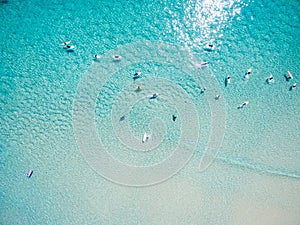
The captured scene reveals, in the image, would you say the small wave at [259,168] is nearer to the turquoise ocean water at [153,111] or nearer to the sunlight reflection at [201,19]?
the turquoise ocean water at [153,111]

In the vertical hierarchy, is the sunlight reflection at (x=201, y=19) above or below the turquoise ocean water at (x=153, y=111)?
above

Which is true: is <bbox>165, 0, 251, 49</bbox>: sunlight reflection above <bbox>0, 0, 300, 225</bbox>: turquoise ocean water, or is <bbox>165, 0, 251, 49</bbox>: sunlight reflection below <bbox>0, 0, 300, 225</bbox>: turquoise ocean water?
above

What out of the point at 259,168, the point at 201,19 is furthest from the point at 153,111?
the point at 259,168

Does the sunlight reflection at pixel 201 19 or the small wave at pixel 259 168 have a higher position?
the sunlight reflection at pixel 201 19

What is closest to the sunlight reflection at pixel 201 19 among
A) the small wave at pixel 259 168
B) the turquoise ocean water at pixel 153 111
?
the turquoise ocean water at pixel 153 111

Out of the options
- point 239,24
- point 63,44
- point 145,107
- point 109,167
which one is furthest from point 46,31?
point 239,24

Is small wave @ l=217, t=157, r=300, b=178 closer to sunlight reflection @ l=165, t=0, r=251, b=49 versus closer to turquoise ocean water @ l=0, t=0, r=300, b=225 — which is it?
turquoise ocean water @ l=0, t=0, r=300, b=225

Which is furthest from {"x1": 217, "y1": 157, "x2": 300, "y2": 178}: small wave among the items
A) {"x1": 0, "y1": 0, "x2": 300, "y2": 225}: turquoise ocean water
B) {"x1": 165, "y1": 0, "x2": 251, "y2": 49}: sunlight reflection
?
{"x1": 165, "y1": 0, "x2": 251, "y2": 49}: sunlight reflection

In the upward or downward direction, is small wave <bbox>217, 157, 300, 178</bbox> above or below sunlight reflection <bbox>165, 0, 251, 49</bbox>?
below
